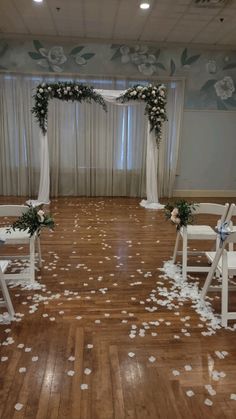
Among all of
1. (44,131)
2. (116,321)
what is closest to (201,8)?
(44,131)

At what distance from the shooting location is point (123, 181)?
8.31 m

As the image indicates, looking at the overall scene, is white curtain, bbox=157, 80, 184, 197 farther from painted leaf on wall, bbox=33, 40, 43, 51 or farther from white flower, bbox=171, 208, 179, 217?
white flower, bbox=171, 208, 179, 217

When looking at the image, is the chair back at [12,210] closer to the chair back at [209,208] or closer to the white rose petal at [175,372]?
the chair back at [209,208]

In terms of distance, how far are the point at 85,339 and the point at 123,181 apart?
6.11 meters

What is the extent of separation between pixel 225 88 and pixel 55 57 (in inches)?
160

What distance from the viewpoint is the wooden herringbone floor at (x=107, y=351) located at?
1.85 m

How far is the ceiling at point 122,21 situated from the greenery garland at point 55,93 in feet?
3.96

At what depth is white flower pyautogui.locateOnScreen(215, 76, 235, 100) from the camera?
8047mm

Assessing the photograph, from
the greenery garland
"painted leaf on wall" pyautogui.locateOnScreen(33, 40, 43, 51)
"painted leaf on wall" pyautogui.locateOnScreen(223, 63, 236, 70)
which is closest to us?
the greenery garland

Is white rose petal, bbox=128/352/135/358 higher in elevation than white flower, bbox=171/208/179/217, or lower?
lower

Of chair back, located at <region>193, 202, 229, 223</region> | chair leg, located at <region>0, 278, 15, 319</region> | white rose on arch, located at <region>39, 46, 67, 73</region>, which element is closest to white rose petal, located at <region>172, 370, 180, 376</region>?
chair leg, located at <region>0, 278, 15, 319</region>

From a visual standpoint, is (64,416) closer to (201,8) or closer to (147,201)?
(147,201)

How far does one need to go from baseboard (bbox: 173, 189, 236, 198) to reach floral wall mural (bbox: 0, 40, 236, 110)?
205cm

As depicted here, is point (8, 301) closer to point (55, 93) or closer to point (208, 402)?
point (208, 402)
